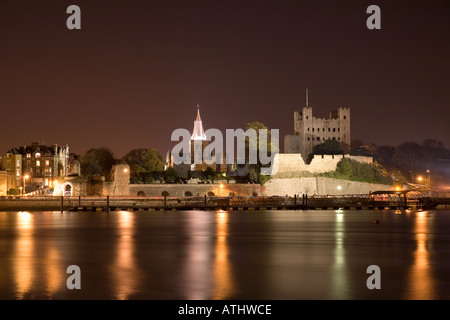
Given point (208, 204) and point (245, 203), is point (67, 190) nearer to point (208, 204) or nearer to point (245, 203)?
point (208, 204)

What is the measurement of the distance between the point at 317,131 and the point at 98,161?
90.3ft

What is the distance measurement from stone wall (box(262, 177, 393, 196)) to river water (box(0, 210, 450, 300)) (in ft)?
112

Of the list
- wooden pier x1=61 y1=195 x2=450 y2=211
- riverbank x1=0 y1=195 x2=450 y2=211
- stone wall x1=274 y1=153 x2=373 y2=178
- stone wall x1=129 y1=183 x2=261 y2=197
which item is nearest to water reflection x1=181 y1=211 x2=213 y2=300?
wooden pier x1=61 y1=195 x2=450 y2=211

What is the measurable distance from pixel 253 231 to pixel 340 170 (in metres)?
35.8

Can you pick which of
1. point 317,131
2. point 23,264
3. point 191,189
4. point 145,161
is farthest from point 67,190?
point 23,264

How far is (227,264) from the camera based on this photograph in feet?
47.4

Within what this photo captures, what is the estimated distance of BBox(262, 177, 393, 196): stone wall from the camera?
2313 inches

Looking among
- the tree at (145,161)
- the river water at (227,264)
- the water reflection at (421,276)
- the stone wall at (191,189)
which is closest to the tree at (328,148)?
the stone wall at (191,189)

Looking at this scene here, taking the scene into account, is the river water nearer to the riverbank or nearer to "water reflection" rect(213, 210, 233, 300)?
"water reflection" rect(213, 210, 233, 300)

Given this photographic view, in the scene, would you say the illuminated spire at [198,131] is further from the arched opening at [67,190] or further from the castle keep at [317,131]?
the arched opening at [67,190]

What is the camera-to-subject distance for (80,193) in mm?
51875
